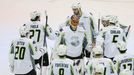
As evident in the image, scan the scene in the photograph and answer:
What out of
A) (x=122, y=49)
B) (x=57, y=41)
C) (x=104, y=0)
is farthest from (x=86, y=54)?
(x=104, y=0)

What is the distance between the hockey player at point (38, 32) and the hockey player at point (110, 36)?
101 centimetres

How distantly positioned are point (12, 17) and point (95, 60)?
6.05m

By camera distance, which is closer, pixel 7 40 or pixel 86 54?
pixel 86 54

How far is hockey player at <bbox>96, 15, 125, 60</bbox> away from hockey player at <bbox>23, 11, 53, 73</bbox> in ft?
3.32

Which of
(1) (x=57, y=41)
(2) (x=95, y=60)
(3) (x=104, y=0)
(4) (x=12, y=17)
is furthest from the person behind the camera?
(3) (x=104, y=0)

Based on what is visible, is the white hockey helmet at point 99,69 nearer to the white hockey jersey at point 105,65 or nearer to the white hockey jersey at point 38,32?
the white hockey jersey at point 105,65

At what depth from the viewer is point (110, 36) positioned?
836 centimetres

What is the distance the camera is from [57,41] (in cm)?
845

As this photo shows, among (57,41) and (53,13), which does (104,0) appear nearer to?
(53,13)

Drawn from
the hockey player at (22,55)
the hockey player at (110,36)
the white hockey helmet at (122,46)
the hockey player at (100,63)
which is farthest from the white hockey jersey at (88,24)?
the hockey player at (100,63)

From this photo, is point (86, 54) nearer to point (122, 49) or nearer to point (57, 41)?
point (57, 41)

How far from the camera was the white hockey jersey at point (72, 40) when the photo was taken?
27.5ft

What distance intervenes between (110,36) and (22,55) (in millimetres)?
1345

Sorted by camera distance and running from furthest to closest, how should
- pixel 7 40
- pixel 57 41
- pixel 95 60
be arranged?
pixel 7 40
pixel 57 41
pixel 95 60
